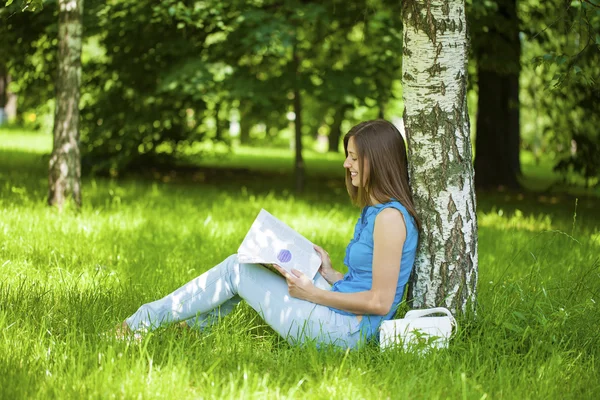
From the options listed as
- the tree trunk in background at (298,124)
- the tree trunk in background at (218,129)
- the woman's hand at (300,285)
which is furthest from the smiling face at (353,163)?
the tree trunk in background at (218,129)

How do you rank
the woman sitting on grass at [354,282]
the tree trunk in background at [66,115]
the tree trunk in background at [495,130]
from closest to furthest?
the woman sitting on grass at [354,282], the tree trunk in background at [66,115], the tree trunk in background at [495,130]

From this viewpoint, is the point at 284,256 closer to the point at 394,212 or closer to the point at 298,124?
the point at 394,212

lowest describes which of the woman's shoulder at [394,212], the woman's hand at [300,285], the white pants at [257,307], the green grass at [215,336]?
the green grass at [215,336]

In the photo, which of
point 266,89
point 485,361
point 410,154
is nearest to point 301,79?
point 266,89

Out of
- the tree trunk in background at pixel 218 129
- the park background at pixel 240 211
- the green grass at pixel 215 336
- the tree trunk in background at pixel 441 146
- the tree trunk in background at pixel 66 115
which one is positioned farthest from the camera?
the tree trunk in background at pixel 218 129

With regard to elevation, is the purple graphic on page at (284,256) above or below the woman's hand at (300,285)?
above

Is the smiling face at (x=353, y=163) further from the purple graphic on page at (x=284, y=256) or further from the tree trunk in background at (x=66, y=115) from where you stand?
the tree trunk in background at (x=66, y=115)

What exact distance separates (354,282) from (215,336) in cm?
77

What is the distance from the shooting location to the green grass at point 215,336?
3.11 metres

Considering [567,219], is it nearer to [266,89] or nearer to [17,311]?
[266,89]

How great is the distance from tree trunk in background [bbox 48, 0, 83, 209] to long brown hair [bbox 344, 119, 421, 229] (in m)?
4.51

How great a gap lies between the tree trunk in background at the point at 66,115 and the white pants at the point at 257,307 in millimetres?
Answer: 3948

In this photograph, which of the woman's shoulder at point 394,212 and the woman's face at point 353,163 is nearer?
the woman's shoulder at point 394,212

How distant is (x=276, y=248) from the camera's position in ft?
12.3
